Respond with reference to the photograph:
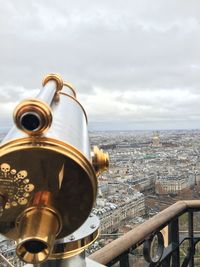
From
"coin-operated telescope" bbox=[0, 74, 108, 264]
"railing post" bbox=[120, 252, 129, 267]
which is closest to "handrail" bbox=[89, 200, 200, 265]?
"railing post" bbox=[120, 252, 129, 267]

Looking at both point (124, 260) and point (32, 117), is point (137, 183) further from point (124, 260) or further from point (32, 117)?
point (32, 117)

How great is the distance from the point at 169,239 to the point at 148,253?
29 cm

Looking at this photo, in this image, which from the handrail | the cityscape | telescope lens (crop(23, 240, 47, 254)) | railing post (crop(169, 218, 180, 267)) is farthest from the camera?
railing post (crop(169, 218, 180, 267))

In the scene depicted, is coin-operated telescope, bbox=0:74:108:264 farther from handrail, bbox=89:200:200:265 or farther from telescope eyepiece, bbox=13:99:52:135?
handrail, bbox=89:200:200:265

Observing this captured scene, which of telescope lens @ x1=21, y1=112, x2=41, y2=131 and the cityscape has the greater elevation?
the cityscape

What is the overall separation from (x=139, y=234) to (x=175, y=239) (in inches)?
16.5

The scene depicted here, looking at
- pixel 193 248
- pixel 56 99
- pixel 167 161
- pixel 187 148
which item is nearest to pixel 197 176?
pixel 167 161

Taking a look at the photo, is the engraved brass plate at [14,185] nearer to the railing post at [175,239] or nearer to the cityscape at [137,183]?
the cityscape at [137,183]

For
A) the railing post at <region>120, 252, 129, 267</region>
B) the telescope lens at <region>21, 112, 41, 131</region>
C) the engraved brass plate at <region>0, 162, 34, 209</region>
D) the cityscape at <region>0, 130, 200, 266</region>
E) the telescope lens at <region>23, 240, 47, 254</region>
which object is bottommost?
the railing post at <region>120, 252, 129, 267</region>

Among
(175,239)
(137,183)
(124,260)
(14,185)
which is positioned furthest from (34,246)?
(137,183)

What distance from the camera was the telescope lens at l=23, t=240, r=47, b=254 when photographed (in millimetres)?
436

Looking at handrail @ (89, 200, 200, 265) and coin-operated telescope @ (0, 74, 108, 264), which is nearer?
coin-operated telescope @ (0, 74, 108, 264)

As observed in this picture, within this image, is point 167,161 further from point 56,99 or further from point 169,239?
point 56,99

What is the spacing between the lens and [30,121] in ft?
1.54
